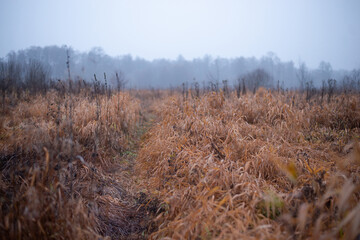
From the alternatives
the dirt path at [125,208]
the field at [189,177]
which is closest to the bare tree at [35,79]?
the field at [189,177]

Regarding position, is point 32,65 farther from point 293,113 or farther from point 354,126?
point 354,126

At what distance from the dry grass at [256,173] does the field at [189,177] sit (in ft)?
0.05

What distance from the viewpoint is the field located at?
1448 millimetres

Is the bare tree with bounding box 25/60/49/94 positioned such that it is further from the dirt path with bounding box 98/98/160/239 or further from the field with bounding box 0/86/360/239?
the dirt path with bounding box 98/98/160/239

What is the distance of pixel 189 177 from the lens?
227cm

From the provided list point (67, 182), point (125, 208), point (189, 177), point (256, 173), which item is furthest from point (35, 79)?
point (256, 173)

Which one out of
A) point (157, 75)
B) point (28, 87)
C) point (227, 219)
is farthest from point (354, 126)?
point (157, 75)

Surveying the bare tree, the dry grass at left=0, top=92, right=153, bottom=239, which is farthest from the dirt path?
the bare tree

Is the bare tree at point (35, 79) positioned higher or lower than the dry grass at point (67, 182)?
higher

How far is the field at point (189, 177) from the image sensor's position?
1.45m

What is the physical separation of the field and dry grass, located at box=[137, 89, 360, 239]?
0.6 inches

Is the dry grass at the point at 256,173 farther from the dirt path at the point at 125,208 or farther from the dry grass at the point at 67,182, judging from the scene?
the dry grass at the point at 67,182

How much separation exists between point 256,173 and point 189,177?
0.86 m

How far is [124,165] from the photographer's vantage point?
333 centimetres
